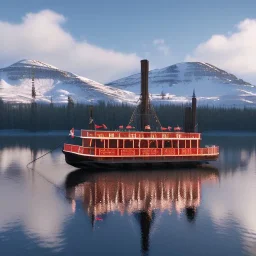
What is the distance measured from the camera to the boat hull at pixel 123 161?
43188mm

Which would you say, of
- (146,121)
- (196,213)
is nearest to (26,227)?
(196,213)

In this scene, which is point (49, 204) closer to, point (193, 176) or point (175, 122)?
point (193, 176)

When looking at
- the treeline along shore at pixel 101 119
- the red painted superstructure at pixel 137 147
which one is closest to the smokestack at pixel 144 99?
the red painted superstructure at pixel 137 147

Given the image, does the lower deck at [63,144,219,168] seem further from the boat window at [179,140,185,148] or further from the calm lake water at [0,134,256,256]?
the calm lake water at [0,134,256,256]

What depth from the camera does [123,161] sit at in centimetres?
4425

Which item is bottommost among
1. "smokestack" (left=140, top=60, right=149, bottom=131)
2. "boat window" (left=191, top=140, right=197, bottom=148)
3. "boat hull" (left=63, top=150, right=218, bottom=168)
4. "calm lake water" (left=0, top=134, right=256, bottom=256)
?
"calm lake water" (left=0, top=134, right=256, bottom=256)

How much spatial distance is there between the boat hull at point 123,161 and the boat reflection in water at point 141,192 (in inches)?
46.2

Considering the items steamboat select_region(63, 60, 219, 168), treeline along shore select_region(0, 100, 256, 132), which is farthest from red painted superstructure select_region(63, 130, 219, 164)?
treeline along shore select_region(0, 100, 256, 132)

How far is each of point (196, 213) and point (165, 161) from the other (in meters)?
18.8

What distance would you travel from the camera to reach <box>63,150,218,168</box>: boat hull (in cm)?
4319

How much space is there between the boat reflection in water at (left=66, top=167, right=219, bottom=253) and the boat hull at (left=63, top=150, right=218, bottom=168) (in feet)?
3.85

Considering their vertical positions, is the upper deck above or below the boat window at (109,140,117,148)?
above

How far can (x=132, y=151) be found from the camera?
44.8 m

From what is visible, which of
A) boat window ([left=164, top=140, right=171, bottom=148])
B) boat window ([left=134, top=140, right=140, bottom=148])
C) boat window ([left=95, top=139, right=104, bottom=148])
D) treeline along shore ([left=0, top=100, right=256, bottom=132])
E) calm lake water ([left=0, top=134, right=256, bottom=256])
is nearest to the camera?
calm lake water ([left=0, top=134, right=256, bottom=256])
